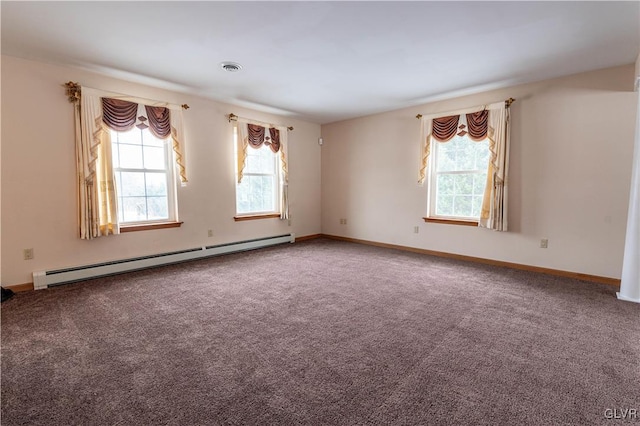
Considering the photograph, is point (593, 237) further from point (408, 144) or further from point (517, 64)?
point (408, 144)

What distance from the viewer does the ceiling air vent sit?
3369mm

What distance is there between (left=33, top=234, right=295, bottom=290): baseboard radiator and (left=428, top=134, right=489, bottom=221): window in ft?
10.3

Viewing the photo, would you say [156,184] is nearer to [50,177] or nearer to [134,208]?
[134,208]

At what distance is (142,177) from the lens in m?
4.19

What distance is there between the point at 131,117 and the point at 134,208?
1234 mm

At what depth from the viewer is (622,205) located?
11.3 feet

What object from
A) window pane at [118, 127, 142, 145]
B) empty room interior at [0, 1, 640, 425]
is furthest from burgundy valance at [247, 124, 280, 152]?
window pane at [118, 127, 142, 145]

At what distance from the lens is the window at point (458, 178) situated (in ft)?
15.0

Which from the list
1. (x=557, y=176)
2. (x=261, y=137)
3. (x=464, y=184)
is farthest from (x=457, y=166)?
(x=261, y=137)

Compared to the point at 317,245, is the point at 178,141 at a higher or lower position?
higher

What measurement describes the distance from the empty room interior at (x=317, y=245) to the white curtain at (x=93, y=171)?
0.8 inches

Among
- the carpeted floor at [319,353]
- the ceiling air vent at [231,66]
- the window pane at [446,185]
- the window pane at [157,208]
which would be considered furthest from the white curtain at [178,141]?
the window pane at [446,185]

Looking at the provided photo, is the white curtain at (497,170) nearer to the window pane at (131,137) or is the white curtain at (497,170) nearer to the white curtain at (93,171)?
the window pane at (131,137)

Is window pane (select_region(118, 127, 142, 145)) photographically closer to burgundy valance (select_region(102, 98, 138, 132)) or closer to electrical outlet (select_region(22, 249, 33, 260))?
burgundy valance (select_region(102, 98, 138, 132))
